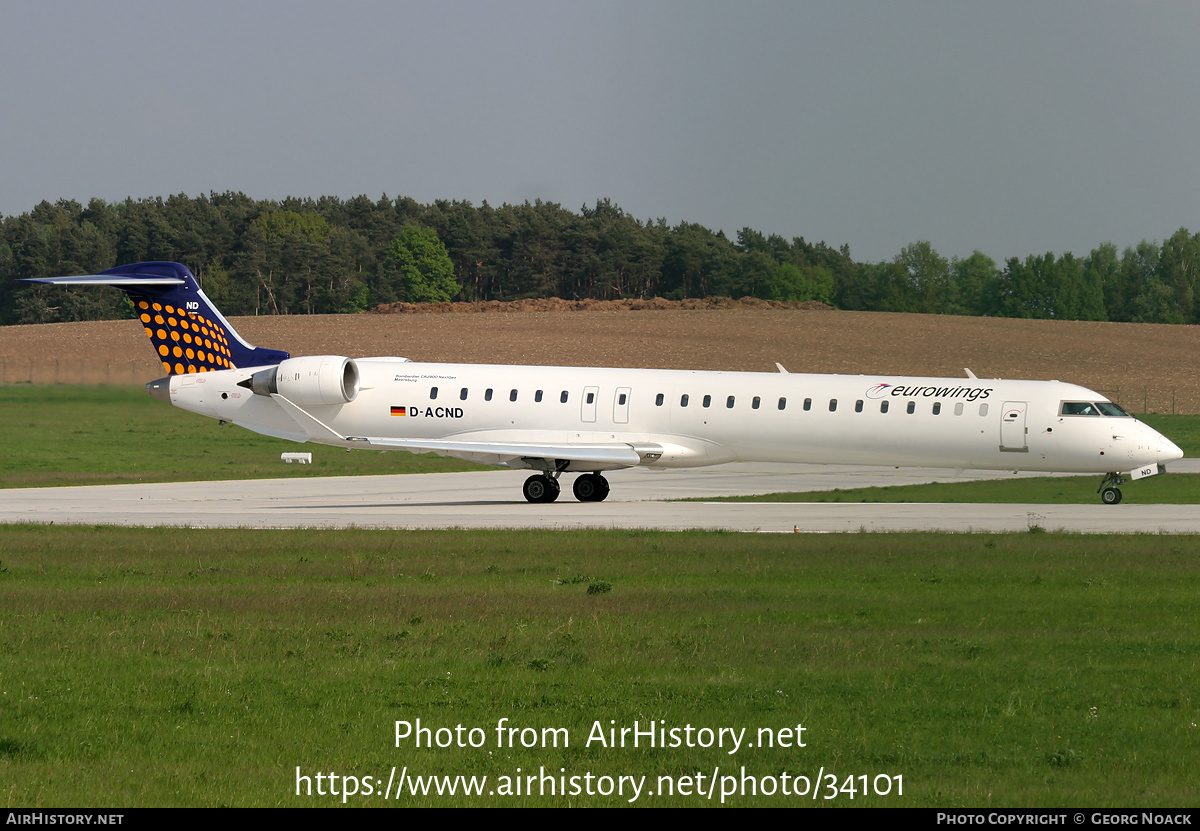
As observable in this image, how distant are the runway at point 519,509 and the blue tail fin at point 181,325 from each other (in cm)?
332

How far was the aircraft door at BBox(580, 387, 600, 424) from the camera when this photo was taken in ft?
104

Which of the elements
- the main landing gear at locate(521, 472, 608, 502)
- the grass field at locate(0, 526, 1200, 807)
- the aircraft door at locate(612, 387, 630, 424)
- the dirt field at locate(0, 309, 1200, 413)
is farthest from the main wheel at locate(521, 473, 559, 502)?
the dirt field at locate(0, 309, 1200, 413)

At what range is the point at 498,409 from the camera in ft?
105

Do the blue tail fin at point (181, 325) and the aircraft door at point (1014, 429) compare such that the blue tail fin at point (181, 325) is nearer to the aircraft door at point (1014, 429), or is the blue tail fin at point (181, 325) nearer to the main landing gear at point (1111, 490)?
the aircraft door at point (1014, 429)

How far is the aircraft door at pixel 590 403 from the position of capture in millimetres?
31766

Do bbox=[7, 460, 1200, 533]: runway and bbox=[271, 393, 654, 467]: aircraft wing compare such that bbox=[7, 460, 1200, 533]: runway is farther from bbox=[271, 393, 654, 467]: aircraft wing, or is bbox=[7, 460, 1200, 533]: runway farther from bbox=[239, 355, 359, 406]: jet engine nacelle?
bbox=[239, 355, 359, 406]: jet engine nacelle

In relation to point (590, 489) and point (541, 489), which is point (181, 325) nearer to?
point (541, 489)

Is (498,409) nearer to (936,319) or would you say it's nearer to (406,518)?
(406,518)

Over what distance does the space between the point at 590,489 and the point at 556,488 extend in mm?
931

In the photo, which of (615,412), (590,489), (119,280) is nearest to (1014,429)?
(615,412)

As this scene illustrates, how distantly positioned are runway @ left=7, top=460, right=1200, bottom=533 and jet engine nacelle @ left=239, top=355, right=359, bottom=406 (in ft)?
8.10

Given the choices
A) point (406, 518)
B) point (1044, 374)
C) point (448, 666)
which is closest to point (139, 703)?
point (448, 666)

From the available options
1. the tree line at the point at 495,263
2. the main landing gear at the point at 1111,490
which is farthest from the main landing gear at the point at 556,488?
the tree line at the point at 495,263

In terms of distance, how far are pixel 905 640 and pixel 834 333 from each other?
253 ft
